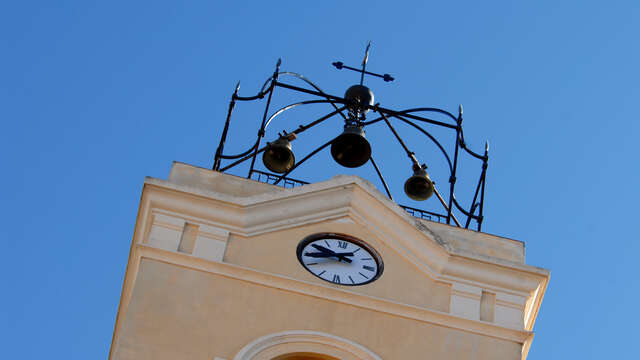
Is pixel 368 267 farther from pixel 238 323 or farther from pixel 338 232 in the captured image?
pixel 238 323

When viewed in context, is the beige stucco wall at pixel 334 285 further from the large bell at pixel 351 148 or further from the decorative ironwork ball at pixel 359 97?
the decorative ironwork ball at pixel 359 97

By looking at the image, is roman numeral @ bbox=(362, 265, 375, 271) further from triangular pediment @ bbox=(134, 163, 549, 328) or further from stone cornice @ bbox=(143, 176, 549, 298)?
stone cornice @ bbox=(143, 176, 549, 298)

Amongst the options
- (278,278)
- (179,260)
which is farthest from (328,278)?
(179,260)

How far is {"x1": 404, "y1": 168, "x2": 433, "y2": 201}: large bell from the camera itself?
16188mm

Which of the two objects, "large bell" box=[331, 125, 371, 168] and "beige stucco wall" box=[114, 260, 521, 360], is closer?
"beige stucco wall" box=[114, 260, 521, 360]

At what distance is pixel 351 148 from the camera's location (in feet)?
52.4

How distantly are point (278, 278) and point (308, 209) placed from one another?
4.19 ft

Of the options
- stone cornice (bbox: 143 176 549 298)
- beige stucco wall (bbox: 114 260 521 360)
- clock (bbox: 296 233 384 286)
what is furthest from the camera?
stone cornice (bbox: 143 176 549 298)

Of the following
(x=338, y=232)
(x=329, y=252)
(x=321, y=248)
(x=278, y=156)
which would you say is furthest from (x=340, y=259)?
(x=278, y=156)

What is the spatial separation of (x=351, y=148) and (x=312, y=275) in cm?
207

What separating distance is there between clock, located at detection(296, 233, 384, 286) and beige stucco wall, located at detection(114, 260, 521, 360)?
488 mm

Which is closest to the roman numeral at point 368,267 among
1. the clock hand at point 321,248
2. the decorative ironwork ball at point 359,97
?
the clock hand at point 321,248

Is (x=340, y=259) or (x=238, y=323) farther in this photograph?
(x=340, y=259)

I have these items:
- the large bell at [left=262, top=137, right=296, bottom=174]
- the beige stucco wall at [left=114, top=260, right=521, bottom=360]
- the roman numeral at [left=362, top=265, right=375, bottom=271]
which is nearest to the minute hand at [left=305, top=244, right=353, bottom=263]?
the roman numeral at [left=362, top=265, right=375, bottom=271]
